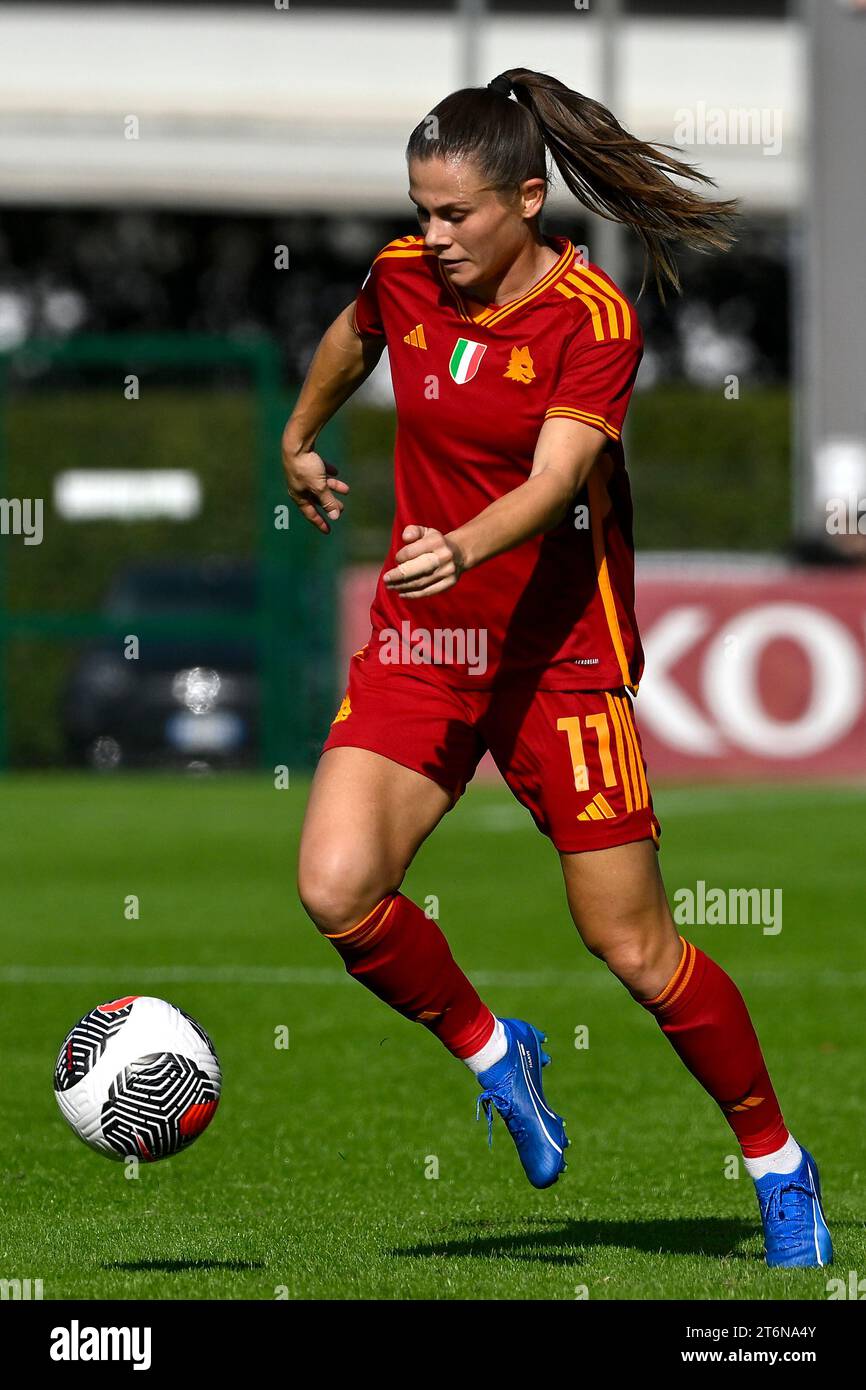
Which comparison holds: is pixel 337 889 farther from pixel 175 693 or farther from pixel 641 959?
pixel 175 693

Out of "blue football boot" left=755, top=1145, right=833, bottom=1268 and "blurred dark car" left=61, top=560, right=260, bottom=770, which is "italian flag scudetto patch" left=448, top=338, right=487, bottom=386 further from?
"blurred dark car" left=61, top=560, right=260, bottom=770

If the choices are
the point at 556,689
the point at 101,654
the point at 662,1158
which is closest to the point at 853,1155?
the point at 662,1158

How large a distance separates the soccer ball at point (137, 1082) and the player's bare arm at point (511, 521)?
1280 millimetres

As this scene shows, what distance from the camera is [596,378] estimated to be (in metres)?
4.82

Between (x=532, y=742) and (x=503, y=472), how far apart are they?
0.56 meters

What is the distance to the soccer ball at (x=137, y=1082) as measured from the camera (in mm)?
5027

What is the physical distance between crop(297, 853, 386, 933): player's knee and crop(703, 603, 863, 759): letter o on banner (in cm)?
1372

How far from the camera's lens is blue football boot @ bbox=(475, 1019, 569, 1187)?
529 centimetres

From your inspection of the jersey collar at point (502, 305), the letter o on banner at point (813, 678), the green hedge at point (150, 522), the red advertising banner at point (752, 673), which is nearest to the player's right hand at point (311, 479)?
the jersey collar at point (502, 305)

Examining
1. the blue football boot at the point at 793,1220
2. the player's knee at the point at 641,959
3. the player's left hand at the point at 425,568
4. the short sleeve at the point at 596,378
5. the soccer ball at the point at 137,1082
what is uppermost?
the short sleeve at the point at 596,378

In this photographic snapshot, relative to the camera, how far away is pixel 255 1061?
792 cm

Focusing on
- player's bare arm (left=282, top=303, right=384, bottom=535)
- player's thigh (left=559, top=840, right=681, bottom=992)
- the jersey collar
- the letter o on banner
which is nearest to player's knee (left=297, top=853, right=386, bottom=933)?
player's thigh (left=559, top=840, right=681, bottom=992)

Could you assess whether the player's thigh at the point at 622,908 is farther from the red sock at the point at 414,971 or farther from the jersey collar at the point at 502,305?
the jersey collar at the point at 502,305

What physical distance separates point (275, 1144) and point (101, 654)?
47.9 ft
